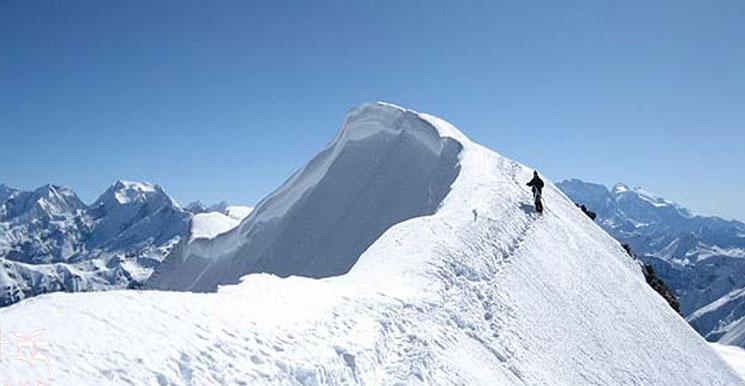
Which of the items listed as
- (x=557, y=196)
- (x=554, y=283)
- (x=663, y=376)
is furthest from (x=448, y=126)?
(x=663, y=376)

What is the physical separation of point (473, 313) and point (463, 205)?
13.0m

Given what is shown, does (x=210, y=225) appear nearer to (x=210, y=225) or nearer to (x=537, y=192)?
(x=210, y=225)

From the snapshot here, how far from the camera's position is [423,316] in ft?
56.2

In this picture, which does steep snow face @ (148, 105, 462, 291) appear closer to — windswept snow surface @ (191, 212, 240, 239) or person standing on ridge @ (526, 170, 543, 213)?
windswept snow surface @ (191, 212, 240, 239)

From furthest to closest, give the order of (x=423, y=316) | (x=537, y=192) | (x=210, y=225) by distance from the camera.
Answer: (x=210, y=225), (x=537, y=192), (x=423, y=316)

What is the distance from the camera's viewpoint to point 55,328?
10461mm

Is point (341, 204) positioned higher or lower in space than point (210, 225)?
higher

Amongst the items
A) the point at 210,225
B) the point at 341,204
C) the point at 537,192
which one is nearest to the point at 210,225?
the point at 210,225

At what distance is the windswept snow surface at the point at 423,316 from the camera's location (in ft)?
36.2

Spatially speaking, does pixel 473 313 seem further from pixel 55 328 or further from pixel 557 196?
pixel 557 196

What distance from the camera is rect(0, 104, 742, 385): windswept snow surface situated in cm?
A: 1103


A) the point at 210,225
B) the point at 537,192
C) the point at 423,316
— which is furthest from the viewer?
the point at 210,225

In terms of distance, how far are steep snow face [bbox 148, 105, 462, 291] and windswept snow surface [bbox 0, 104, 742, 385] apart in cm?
35

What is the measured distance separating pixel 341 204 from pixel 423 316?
2952 centimetres
